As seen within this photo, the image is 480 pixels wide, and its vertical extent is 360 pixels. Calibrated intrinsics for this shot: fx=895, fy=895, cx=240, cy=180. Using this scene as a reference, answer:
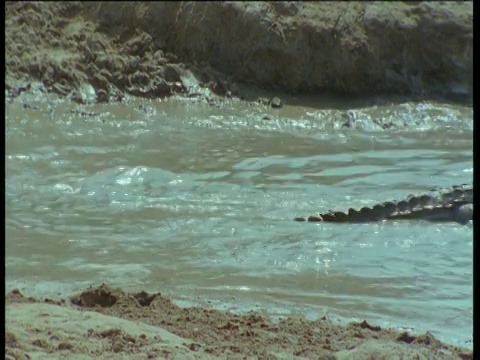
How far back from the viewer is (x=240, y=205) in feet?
23.1

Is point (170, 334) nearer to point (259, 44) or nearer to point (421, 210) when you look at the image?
point (421, 210)

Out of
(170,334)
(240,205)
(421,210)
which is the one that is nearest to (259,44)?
(240,205)

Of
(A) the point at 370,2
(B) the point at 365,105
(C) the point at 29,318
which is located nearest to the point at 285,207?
(C) the point at 29,318

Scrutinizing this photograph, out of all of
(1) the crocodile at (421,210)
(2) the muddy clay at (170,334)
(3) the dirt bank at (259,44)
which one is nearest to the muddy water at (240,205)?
(1) the crocodile at (421,210)

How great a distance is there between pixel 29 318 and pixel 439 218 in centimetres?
370

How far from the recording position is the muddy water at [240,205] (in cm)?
521

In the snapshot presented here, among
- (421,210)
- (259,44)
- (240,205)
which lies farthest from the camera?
(259,44)

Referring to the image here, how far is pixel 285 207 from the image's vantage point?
7.02 meters

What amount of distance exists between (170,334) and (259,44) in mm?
7774

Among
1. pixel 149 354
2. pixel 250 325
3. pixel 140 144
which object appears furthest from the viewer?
pixel 140 144

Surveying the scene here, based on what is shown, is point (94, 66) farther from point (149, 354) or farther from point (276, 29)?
point (149, 354)

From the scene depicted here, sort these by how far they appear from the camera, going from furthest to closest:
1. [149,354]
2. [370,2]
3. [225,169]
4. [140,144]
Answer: [370,2], [140,144], [225,169], [149,354]

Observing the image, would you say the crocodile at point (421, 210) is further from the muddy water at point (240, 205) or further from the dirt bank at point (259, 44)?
the dirt bank at point (259, 44)

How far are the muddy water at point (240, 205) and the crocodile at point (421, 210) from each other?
0.08m
